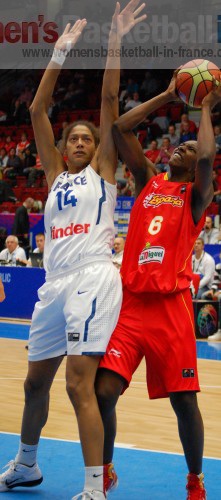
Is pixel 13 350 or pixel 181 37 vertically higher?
pixel 181 37

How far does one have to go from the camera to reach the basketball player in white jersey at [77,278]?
418cm

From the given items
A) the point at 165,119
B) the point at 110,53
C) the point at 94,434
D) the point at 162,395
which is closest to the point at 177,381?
the point at 162,395

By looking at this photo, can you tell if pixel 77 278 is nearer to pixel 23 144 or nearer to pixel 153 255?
pixel 153 255

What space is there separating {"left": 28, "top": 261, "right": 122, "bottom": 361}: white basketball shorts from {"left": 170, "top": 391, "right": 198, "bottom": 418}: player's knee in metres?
0.44

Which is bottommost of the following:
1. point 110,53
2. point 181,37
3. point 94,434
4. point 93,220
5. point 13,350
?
point 13,350

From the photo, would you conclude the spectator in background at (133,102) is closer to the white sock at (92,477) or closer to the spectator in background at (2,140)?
the spectator in background at (2,140)

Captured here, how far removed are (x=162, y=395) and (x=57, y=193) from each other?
117cm

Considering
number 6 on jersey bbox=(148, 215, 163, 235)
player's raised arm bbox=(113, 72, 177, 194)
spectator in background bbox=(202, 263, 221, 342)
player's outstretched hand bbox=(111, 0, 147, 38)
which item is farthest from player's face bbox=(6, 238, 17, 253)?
number 6 on jersey bbox=(148, 215, 163, 235)

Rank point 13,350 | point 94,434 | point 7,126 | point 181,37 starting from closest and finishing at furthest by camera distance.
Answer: point 94,434 < point 13,350 < point 181,37 < point 7,126

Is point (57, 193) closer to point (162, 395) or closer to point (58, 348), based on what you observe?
point (58, 348)

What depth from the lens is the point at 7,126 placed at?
80.6ft

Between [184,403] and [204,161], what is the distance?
1.21 meters

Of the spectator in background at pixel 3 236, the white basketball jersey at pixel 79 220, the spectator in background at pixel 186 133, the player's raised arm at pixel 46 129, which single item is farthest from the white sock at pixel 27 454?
the spectator in background at pixel 186 133

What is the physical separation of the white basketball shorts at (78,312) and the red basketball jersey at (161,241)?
0.13 m
